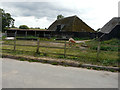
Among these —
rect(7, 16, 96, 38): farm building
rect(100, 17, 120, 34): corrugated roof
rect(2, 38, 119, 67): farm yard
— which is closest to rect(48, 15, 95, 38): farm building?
rect(7, 16, 96, 38): farm building

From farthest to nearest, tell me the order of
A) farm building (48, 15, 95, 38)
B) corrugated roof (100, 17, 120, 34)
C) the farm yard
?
1. farm building (48, 15, 95, 38)
2. corrugated roof (100, 17, 120, 34)
3. the farm yard

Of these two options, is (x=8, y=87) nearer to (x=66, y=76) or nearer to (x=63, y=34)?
(x=66, y=76)

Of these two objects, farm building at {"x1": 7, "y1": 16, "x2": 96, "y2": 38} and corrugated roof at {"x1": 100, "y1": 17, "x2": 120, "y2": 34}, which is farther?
farm building at {"x1": 7, "y1": 16, "x2": 96, "y2": 38}

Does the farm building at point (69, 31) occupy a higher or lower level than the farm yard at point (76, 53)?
higher

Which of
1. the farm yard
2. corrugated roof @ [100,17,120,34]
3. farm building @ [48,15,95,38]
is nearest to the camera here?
the farm yard

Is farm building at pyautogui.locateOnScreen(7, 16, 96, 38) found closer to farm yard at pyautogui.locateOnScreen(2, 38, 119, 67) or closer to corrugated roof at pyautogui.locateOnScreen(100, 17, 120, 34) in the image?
corrugated roof at pyautogui.locateOnScreen(100, 17, 120, 34)

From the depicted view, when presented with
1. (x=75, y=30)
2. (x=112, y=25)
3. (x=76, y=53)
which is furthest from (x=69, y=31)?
(x=76, y=53)

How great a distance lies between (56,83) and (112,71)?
2875 mm

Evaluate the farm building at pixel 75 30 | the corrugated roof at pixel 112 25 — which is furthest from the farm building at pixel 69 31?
the corrugated roof at pixel 112 25

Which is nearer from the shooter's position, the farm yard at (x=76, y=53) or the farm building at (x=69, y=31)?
the farm yard at (x=76, y=53)

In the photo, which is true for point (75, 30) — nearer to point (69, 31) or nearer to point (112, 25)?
point (69, 31)

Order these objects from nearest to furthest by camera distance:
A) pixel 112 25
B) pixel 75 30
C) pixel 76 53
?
1. pixel 76 53
2. pixel 112 25
3. pixel 75 30

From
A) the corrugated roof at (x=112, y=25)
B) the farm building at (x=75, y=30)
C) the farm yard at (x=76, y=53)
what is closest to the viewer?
the farm yard at (x=76, y=53)

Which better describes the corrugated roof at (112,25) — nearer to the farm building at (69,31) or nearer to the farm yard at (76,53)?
the farm building at (69,31)
